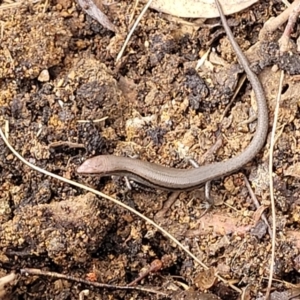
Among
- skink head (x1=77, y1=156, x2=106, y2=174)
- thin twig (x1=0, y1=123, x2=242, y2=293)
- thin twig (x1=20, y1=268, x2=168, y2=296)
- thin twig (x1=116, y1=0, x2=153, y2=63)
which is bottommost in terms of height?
thin twig (x1=20, y1=268, x2=168, y2=296)

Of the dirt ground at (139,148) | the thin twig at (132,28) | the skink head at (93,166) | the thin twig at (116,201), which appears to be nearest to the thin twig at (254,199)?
the dirt ground at (139,148)

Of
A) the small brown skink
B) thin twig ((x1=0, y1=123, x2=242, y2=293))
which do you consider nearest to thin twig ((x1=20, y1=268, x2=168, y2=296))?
thin twig ((x1=0, y1=123, x2=242, y2=293))

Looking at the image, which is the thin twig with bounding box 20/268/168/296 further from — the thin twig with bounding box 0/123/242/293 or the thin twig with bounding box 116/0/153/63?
the thin twig with bounding box 116/0/153/63

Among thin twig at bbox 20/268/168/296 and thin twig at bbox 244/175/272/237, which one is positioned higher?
thin twig at bbox 244/175/272/237

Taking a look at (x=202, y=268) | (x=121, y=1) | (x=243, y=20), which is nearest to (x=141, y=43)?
(x=121, y=1)

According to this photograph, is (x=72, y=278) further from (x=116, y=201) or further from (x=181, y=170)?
(x=181, y=170)

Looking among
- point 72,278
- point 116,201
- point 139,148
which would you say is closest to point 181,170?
point 139,148

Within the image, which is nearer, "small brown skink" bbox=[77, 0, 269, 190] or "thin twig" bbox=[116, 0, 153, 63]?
"small brown skink" bbox=[77, 0, 269, 190]

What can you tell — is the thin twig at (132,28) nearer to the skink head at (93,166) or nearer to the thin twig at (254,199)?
the skink head at (93,166)
